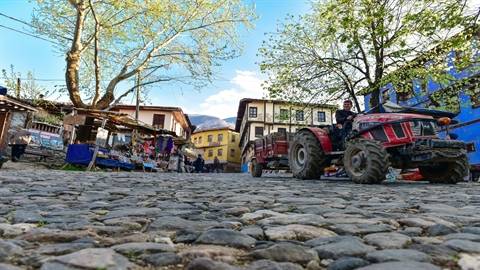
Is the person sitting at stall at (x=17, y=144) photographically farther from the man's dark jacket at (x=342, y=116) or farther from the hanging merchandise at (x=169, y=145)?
the man's dark jacket at (x=342, y=116)

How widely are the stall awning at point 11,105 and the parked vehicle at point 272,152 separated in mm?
7864

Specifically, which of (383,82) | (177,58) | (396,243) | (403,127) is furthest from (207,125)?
(396,243)

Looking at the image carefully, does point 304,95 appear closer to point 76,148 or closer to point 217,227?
point 76,148

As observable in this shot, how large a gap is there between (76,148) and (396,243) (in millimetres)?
16074

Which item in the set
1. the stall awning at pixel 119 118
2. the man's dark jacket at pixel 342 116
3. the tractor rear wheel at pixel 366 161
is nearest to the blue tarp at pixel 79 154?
the stall awning at pixel 119 118

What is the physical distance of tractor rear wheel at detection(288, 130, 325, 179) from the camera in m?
8.97

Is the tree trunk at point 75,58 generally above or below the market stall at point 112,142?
above

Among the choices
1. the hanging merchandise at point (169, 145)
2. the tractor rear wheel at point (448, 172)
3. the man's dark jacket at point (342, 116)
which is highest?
the hanging merchandise at point (169, 145)

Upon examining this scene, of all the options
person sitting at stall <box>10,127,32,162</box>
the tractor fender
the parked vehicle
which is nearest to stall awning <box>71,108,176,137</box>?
person sitting at stall <box>10,127,32,162</box>

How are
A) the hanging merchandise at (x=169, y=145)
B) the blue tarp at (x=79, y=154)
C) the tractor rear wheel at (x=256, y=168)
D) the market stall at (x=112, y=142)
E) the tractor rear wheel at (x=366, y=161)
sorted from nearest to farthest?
1. the tractor rear wheel at (x=366, y=161)
2. the tractor rear wheel at (x=256, y=168)
3. the blue tarp at (x=79, y=154)
4. the market stall at (x=112, y=142)
5. the hanging merchandise at (x=169, y=145)

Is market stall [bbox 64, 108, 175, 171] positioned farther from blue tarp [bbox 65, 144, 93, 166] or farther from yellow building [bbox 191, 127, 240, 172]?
yellow building [bbox 191, 127, 240, 172]

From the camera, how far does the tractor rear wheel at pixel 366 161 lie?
6.90 metres

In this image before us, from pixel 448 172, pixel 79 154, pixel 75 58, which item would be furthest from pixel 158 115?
pixel 448 172

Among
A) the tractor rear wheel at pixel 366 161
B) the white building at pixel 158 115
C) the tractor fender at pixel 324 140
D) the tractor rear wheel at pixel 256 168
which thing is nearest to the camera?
the tractor rear wheel at pixel 366 161
